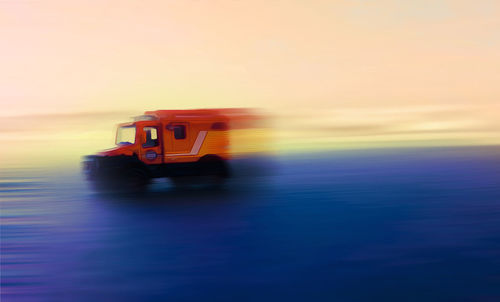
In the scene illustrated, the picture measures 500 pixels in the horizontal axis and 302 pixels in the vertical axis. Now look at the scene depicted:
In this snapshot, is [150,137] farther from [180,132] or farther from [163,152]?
[180,132]

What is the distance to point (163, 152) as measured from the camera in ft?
38.5

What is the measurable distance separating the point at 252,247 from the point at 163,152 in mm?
6012

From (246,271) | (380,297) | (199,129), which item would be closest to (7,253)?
(246,271)

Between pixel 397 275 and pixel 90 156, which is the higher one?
pixel 90 156

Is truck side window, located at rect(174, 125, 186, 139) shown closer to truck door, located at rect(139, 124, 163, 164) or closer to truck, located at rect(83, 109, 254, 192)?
truck, located at rect(83, 109, 254, 192)

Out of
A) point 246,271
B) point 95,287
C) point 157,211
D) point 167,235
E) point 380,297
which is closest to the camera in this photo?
point 380,297

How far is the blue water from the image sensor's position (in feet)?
15.5

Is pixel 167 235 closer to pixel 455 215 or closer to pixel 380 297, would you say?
pixel 380 297

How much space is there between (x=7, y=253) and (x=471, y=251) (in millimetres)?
6965

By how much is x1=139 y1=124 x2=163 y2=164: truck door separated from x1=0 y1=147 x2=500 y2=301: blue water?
1065 mm

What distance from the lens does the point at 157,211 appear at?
9.41m

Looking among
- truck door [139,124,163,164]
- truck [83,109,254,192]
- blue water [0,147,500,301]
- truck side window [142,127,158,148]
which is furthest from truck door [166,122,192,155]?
blue water [0,147,500,301]

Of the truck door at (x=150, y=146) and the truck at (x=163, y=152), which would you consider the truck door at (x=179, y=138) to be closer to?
the truck at (x=163, y=152)

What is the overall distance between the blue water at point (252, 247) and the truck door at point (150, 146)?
41.9 inches
